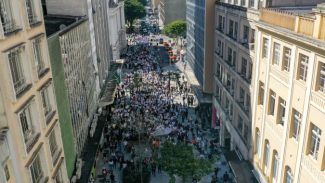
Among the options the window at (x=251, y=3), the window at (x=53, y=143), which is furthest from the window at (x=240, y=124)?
the window at (x=53, y=143)

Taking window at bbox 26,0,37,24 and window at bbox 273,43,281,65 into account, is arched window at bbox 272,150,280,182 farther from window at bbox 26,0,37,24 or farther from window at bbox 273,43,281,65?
window at bbox 26,0,37,24

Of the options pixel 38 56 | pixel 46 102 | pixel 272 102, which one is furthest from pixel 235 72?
pixel 38 56

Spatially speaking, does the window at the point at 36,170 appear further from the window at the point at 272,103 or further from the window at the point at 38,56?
the window at the point at 272,103

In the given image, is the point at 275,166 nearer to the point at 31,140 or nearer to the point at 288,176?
the point at 288,176

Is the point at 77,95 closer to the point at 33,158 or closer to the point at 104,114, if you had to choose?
the point at 104,114

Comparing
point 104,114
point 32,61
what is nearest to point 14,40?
point 32,61

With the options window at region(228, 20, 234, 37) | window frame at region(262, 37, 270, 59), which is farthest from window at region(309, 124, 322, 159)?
window at region(228, 20, 234, 37)
